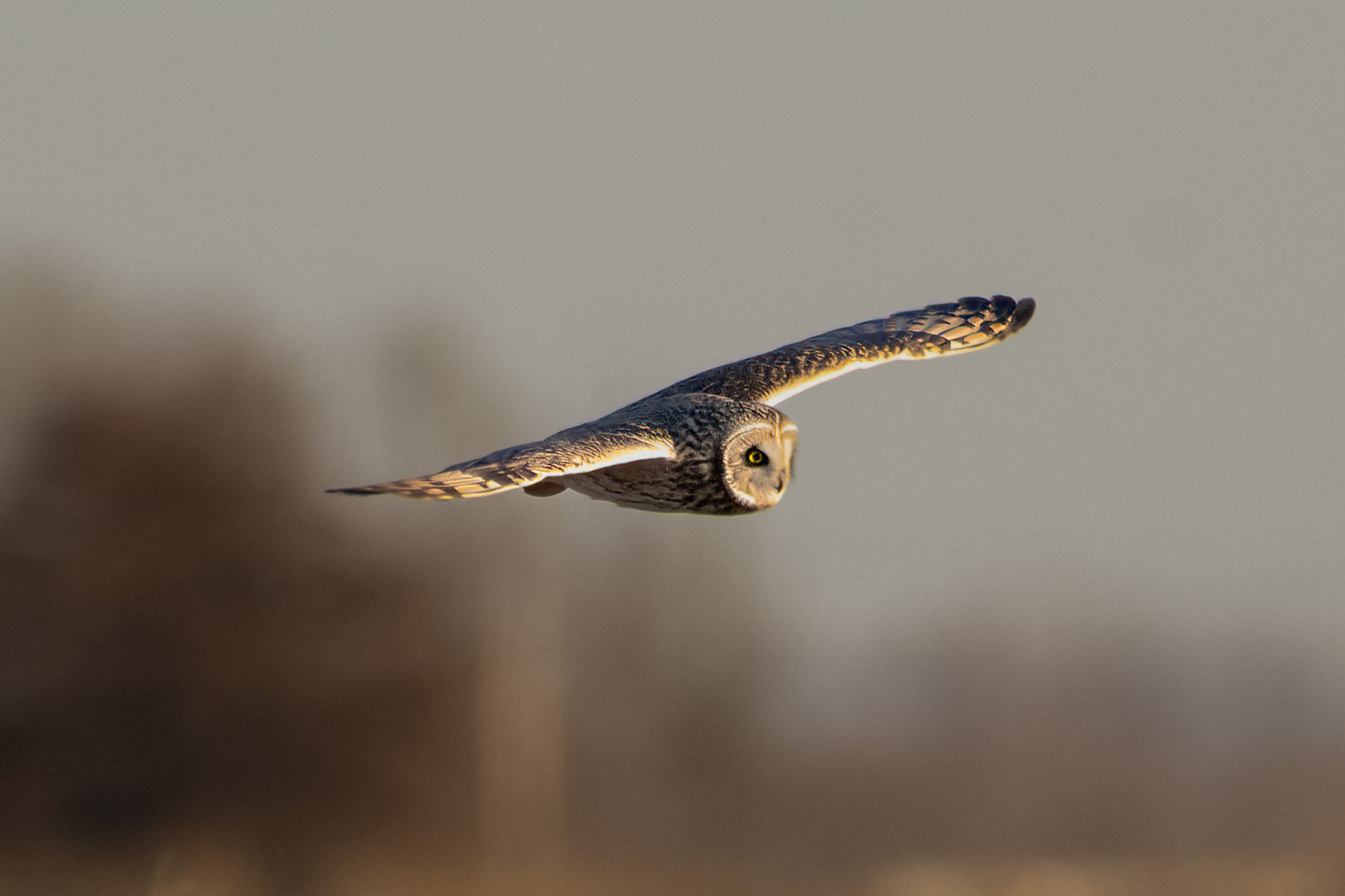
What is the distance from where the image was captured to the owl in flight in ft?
12.4

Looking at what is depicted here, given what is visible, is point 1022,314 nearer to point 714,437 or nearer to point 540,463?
point 714,437

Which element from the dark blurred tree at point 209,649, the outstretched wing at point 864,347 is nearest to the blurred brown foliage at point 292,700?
the dark blurred tree at point 209,649

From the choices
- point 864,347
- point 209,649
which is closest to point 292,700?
point 209,649

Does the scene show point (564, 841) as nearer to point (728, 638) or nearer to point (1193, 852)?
point (728, 638)

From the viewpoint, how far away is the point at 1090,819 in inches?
1254

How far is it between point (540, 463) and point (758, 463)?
1.24m

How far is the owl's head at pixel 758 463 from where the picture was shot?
4625mm

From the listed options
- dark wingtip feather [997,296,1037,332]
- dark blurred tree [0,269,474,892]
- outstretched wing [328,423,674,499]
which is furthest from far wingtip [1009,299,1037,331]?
dark blurred tree [0,269,474,892]

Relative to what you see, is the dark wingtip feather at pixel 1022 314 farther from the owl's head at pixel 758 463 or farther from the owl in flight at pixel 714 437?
the owl's head at pixel 758 463

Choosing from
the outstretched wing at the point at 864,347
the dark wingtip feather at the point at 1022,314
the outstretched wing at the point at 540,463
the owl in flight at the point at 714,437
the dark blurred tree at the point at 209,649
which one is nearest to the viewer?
the outstretched wing at the point at 540,463

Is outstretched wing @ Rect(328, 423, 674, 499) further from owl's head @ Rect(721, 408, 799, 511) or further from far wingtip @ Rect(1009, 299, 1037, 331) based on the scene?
far wingtip @ Rect(1009, 299, 1037, 331)

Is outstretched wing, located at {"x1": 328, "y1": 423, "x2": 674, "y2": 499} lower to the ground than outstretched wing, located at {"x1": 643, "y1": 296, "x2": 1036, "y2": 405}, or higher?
lower

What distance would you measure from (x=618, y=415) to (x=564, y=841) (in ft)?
66.4

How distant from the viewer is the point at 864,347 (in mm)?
5820
